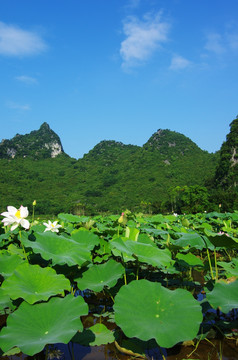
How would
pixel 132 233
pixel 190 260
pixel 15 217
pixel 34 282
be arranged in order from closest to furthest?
pixel 34 282 < pixel 15 217 < pixel 190 260 < pixel 132 233

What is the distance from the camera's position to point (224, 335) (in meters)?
1.56

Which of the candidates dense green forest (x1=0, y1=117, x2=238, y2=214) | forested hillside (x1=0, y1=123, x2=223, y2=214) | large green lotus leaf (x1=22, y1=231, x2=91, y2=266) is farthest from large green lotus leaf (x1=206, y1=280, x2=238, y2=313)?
forested hillside (x1=0, y1=123, x2=223, y2=214)

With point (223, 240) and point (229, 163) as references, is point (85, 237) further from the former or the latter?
point (229, 163)

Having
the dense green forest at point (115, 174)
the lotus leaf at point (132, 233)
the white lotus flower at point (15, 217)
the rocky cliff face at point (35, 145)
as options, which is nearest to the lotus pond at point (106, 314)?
the white lotus flower at point (15, 217)

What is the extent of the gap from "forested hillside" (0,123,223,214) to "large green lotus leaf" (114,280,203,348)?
30403 mm

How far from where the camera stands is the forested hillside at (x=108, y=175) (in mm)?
50500

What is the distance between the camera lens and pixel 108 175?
75125 millimetres

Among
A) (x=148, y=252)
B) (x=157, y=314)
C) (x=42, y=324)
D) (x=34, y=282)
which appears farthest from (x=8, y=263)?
(x=157, y=314)

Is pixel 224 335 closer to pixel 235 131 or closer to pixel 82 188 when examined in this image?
pixel 235 131

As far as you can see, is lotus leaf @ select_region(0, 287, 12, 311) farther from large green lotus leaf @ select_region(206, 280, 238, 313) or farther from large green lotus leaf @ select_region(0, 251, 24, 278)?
large green lotus leaf @ select_region(206, 280, 238, 313)

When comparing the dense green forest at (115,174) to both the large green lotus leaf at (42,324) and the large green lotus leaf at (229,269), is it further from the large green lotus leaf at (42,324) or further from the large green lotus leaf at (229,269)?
the large green lotus leaf at (42,324)

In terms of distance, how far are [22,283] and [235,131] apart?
52.6 metres

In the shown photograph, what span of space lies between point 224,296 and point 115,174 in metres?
74.6

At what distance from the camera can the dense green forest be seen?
149 feet
